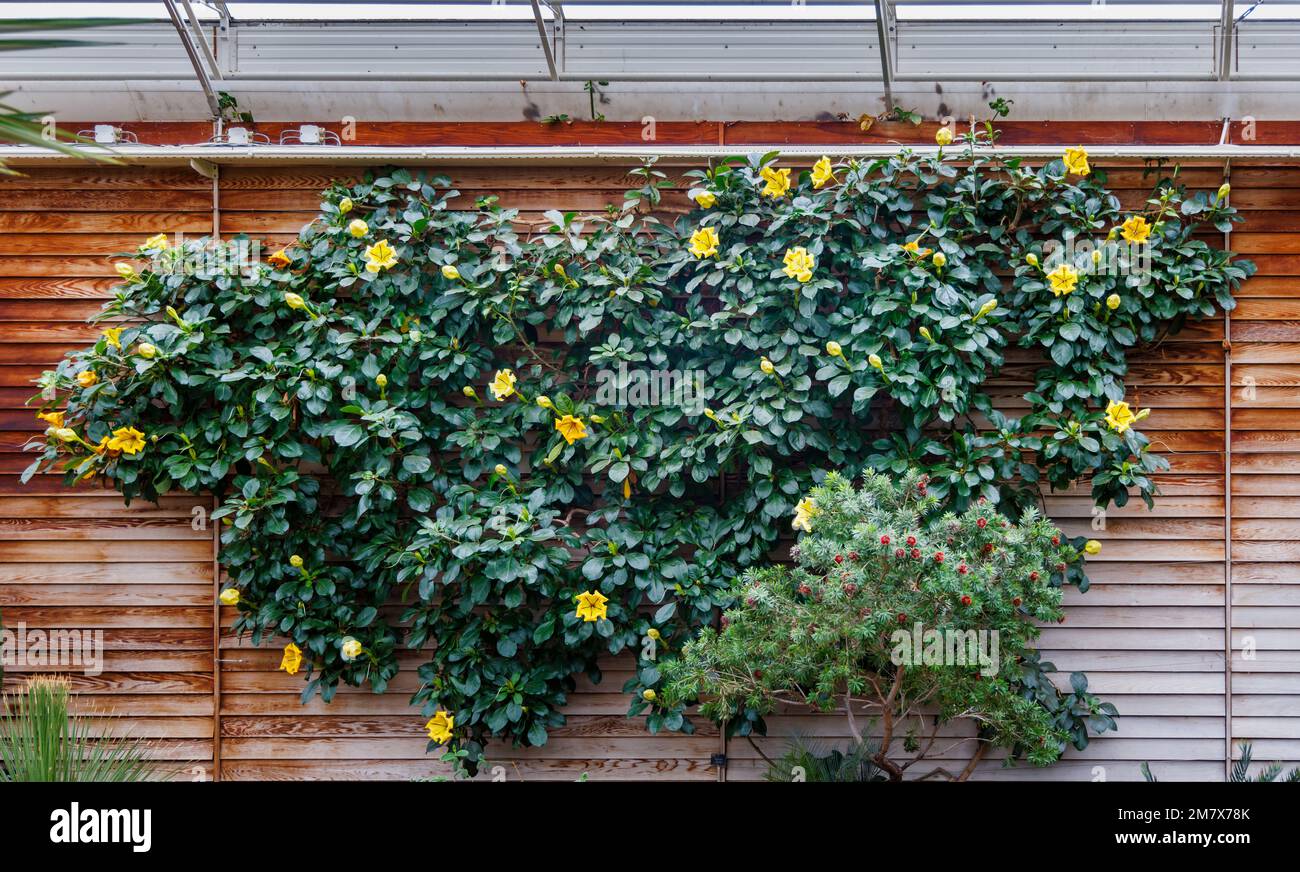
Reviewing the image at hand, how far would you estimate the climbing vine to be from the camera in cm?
406

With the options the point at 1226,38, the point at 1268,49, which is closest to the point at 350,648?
the point at 1226,38

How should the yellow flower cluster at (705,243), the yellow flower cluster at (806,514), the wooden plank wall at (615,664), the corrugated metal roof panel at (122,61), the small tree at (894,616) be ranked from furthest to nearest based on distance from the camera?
the corrugated metal roof panel at (122,61)
the wooden plank wall at (615,664)
the yellow flower cluster at (705,243)
the yellow flower cluster at (806,514)
the small tree at (894,616)

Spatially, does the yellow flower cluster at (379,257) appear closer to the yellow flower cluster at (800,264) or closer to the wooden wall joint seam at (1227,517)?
the yellow flower cluster at (800,264)

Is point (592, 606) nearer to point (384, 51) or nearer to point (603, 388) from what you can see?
point (603, 388)

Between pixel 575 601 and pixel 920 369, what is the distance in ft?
6.23

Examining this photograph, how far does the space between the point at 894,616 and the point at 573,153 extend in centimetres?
262

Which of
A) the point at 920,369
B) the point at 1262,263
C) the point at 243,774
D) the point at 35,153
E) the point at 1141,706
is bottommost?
the point at 243,774

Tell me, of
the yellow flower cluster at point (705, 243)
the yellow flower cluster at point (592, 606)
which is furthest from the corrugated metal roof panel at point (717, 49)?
the yellow flower cluster at point (592, 606)

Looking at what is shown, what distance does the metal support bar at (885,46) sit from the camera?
4.20 meters

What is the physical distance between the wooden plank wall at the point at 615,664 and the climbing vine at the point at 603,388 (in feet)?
0.81

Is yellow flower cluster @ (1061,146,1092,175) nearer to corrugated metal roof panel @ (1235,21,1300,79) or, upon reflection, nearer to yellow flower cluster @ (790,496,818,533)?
corrugated metal roof panel @ (1235,21,1300,79)

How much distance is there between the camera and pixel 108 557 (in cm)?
453

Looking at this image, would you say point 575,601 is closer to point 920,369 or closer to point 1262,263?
point 920,369

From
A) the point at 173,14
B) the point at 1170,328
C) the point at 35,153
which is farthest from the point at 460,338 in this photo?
the point at 1170,328
